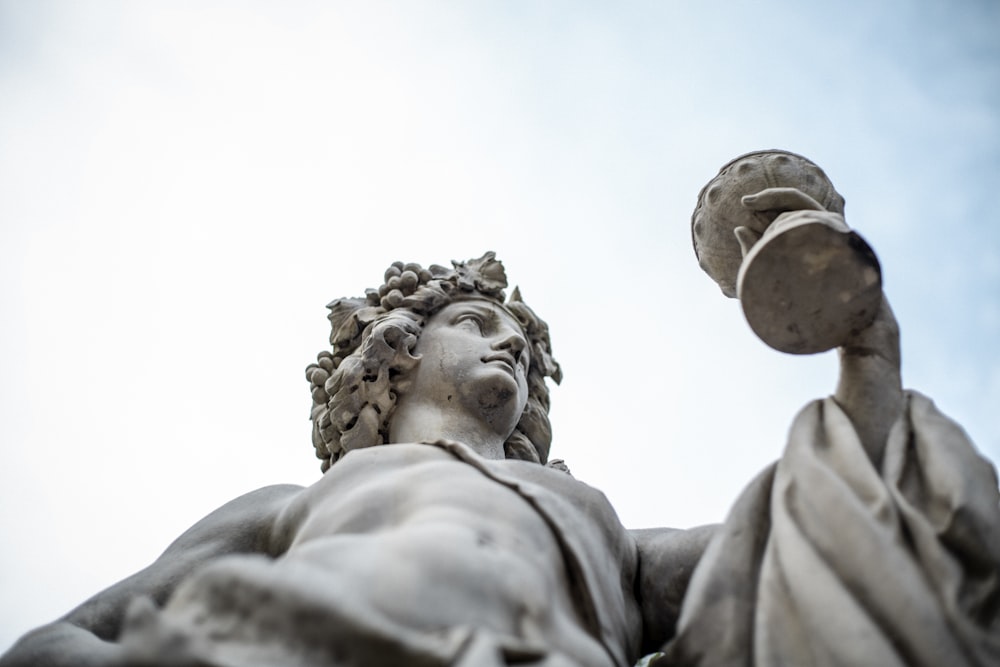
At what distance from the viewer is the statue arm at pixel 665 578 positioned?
16.3ft

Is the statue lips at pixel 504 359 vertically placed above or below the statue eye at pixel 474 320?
below

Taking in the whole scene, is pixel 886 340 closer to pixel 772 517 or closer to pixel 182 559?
pixel 772 517

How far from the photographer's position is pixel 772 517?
4176 millimetres

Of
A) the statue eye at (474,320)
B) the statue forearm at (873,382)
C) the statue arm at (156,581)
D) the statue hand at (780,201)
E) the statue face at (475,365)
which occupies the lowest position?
the statue arm at (156,581)

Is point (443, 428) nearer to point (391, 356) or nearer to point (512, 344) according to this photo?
point (391, 356)

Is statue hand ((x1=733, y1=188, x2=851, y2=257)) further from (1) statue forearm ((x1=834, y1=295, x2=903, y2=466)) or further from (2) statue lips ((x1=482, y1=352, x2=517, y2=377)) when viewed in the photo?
(2) statue lips ((x1=482, y1=352, x2=517, y2=377))

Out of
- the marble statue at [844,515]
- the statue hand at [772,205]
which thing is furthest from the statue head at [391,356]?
the marble statue at [844,515]

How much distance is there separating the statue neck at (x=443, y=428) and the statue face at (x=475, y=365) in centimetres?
4

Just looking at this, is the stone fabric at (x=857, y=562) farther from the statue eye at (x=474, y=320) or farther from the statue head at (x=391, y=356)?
the statue eye at (x=474, y=320)

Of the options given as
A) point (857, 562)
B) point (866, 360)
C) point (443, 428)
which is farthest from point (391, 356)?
point (857, 562)

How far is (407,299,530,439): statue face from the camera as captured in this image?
6305mm

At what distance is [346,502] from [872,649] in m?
1.93

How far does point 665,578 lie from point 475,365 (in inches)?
72.2

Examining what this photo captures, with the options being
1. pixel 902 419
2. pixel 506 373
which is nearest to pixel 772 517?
pixel 902 419
